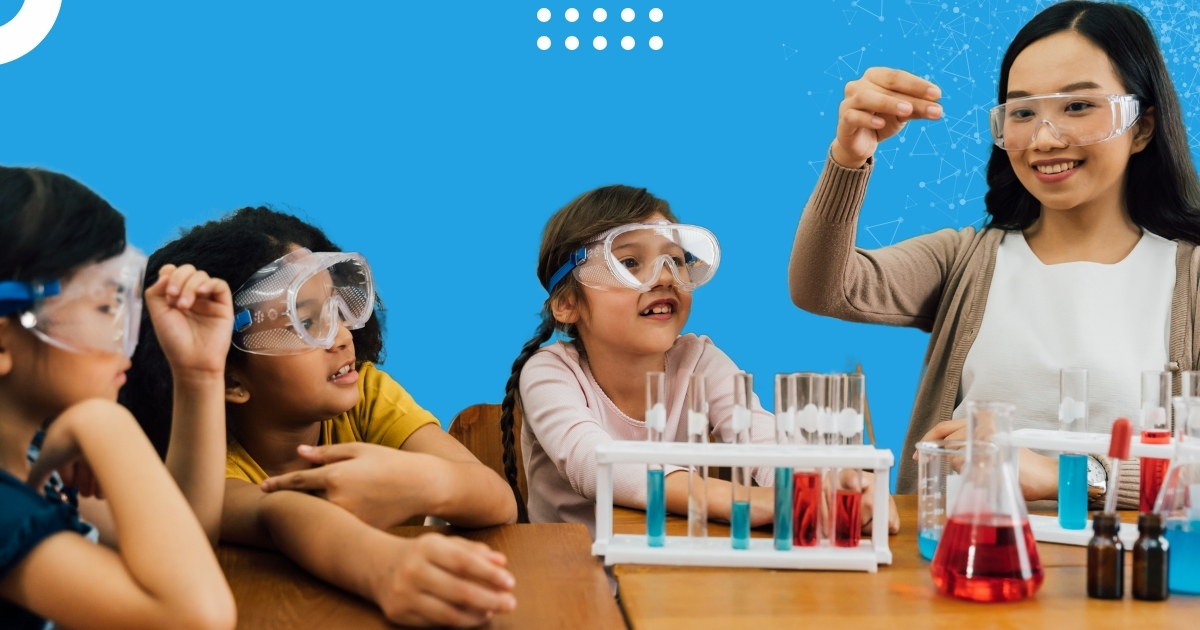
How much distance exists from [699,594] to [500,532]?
0.42 meters

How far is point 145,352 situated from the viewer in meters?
1.73

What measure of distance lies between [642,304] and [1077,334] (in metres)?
0.79

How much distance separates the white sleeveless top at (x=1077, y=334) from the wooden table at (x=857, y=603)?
69 centimetres

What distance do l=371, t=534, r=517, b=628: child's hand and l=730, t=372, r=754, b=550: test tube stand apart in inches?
13.9

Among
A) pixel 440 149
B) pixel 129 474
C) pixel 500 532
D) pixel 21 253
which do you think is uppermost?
pixel 440 149

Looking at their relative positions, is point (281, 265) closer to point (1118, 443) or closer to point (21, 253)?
point (21, 253)

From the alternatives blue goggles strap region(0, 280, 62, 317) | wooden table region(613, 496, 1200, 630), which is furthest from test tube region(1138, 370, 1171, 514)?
blue goggles strap region(0, 280, 62, 317)

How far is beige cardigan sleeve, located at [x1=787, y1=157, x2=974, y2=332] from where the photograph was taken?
6.37 ft

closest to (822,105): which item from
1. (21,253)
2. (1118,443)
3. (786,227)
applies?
(786,227)

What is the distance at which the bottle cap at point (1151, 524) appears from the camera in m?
1.18

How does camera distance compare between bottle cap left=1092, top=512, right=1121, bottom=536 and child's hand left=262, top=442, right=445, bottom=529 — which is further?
child's hand left=262, top=442, right=445, bottom=529

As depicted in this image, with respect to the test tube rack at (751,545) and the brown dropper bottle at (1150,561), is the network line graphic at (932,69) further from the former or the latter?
the brown dropper bottle at (1150,561)

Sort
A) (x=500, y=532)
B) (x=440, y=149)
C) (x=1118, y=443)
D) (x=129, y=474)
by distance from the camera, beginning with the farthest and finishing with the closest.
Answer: (x=440, y=149), (x=500, y=532), (x=1118, y=443), (x=129, y=474)

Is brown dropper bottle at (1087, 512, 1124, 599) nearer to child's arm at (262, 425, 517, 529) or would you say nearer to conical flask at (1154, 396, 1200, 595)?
conical flask at (1154, 396, 1200, 595)
